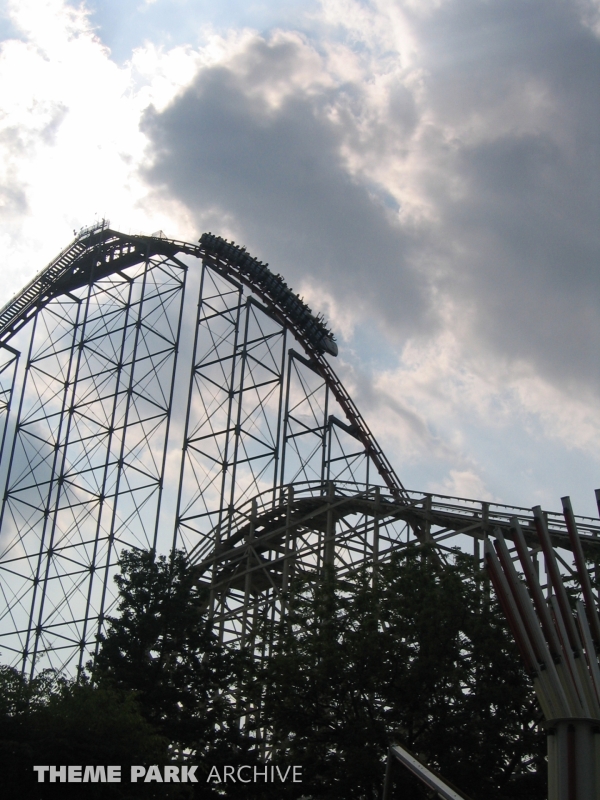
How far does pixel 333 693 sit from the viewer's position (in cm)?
1819

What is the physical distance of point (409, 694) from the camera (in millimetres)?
17844

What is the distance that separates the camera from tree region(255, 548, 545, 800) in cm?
1709

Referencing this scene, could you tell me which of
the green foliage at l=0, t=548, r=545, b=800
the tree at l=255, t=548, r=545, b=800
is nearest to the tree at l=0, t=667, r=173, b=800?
the green foliage at l=0, t=548, r=545, b=800

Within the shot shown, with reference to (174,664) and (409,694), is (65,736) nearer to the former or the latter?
(409,694)

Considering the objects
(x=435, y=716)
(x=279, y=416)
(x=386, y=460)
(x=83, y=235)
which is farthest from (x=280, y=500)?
(x=83, y=235)

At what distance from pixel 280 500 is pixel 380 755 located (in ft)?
40.2

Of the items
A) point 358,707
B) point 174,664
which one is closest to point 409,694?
point 358,707

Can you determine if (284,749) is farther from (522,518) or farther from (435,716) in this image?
(522,518)

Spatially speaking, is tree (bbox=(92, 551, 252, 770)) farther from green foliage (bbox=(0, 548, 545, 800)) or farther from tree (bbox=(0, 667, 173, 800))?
tree (bbox=(0, 667, 173, 800))

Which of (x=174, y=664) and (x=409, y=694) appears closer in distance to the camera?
(x=409, y=694)

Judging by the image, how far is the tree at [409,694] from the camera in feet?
56.1

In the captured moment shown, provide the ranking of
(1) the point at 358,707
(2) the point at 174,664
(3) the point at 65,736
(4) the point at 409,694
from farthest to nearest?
1. (2) the point at 174,664
2. (1) the point at 358,707
3. (4) the point at 409,694
4. (3) the point at 65,736

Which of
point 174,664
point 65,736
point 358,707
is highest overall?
point 174,664

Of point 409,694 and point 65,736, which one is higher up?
point 409,694
